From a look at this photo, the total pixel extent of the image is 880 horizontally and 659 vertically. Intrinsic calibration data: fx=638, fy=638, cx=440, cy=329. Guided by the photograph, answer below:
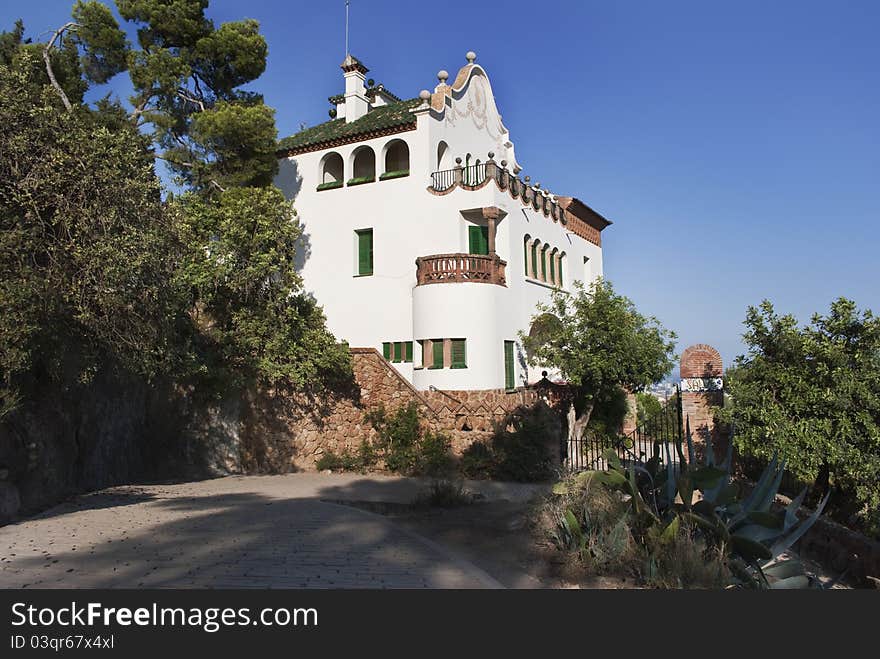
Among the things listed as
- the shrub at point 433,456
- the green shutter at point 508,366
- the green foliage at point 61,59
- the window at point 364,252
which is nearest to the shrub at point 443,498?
the shrub at point 433,456

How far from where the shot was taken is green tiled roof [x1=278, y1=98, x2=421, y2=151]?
24031 mm

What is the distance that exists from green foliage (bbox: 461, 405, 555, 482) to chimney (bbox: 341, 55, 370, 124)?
52.5 ft

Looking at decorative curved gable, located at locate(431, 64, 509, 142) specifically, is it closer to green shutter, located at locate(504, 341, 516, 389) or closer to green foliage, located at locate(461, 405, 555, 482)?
green shutter, located at locate(504, 341, 516, 389)

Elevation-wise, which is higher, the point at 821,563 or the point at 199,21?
the point at 199,21

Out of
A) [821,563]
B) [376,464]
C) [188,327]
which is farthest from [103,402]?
[821,563]

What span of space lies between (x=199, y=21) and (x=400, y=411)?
16.6 m

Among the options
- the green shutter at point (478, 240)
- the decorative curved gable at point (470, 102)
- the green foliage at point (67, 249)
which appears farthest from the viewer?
the decorative curved gable at point (470, 102)

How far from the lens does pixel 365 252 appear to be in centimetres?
2453

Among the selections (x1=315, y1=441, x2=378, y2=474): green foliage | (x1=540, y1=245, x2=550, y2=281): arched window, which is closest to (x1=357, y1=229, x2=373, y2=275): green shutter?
(x1=540, y1=245, x2=550, y2=281): arched window

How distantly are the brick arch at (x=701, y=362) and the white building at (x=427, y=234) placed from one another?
233 inches

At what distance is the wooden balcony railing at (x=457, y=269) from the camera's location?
21.3 meters

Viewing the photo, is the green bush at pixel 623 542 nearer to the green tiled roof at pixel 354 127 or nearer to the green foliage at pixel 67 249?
the green foliage at pixel 67 249

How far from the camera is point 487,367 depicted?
21.2 m
